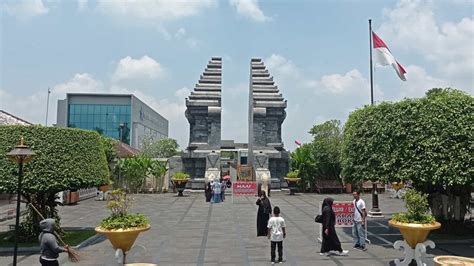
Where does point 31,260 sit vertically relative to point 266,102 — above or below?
below

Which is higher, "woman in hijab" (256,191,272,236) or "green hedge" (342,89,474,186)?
"green hedge" (342,89,474,186)

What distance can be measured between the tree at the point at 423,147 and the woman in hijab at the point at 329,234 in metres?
2.73

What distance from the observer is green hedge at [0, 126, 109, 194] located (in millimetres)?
11273

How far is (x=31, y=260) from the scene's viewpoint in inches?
415

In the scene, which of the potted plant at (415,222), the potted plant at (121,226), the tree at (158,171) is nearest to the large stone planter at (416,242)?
the potted plant at (415,222)

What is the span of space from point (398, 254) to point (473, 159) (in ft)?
11.0

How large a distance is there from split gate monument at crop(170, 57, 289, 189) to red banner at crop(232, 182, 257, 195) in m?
7.52

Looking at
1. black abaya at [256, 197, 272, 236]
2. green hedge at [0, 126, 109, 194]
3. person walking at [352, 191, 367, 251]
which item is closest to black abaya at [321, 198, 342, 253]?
person walking at [352, 191, 367, 251]

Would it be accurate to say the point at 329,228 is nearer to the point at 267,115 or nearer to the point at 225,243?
the point at 225,243

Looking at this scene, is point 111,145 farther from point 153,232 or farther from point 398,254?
point 398,254

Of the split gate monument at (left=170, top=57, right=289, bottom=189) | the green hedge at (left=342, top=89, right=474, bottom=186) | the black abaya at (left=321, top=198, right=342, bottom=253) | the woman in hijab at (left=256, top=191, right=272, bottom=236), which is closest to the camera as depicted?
the black abaya at (left=321, top=198, right=342, bottom=253)

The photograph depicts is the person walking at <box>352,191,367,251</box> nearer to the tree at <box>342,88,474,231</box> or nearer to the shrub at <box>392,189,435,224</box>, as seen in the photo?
the tree at <box>342,88,474,231</box>

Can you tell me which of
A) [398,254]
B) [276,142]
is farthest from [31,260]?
[276,142]

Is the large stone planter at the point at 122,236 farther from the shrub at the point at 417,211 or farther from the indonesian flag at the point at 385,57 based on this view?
the indonesian flag at the point at 385,57
